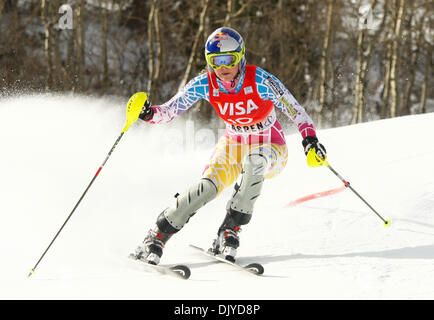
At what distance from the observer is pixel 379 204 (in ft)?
14.6

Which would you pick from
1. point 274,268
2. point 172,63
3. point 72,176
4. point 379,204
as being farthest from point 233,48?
point 172,63

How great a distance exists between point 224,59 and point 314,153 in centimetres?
84

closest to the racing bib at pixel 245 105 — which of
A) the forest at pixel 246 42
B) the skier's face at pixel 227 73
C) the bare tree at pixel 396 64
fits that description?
the skier's face at pixel 227 73

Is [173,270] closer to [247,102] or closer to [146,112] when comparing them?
[146,112]

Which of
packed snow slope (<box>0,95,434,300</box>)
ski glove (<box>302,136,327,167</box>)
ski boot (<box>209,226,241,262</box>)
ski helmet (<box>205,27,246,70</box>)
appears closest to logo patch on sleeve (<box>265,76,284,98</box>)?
ski helmet (<box>205,27,246,70</box>)

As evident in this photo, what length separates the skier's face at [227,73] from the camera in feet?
11.6

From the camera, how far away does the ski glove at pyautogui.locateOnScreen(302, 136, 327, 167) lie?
11.6ft

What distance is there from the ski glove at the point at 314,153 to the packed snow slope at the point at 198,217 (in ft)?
1.99

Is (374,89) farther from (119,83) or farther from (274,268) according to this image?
(274,268)

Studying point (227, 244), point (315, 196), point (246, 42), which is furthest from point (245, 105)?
point (246, 42)

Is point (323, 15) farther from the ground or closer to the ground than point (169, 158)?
farther from the ground

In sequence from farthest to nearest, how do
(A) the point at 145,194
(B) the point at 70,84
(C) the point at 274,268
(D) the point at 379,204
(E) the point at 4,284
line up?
(B) the point at 70,84 < (A) the point at 145,194 < (D) the point at 379,204 < (C) the point at 274,268 < (E) the point at 4,284

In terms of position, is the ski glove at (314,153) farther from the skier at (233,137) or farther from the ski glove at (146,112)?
the ski glove at (146,112)

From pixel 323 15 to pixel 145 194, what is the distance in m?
15.4
